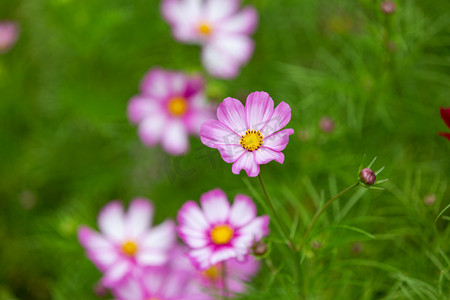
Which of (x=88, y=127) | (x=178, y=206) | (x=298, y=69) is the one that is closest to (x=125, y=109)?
(x=88, y=127)

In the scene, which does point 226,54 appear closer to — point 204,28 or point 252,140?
point 204,28

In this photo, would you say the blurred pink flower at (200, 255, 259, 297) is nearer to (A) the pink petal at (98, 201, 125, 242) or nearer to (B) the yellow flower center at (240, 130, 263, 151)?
(A) the pink petal at (98, 201, 125, 242)

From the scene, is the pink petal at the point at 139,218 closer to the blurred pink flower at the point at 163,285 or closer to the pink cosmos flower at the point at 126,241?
the pink cosmos flower at the point at 126,241

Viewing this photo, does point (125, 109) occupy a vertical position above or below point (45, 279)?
above

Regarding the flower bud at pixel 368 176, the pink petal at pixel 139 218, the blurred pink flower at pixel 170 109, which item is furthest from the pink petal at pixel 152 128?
the flower bud at pixel 368 176

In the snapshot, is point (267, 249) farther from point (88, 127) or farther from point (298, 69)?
point (88, 127)

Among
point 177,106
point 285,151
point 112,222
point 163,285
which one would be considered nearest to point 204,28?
point 177,106
